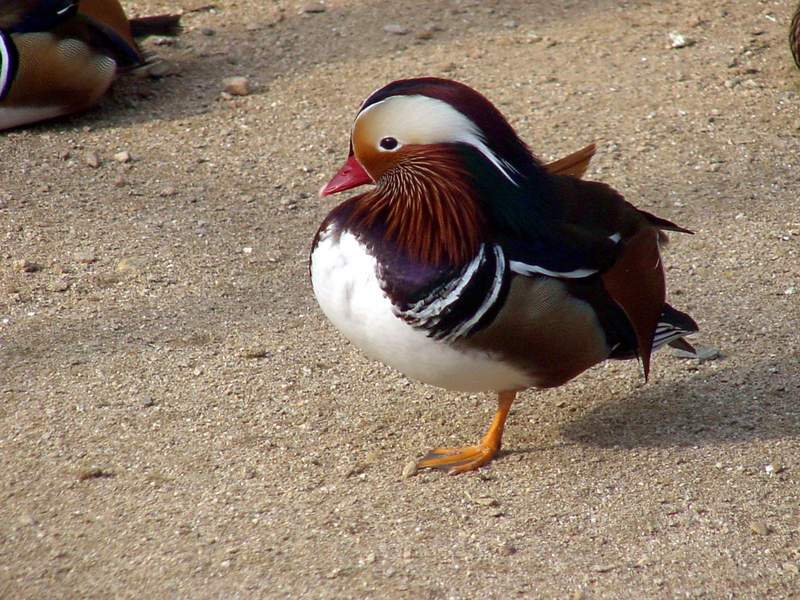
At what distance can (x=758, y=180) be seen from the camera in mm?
4805

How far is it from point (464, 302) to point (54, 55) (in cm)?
294

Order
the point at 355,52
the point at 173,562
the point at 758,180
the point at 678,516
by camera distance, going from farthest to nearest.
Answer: the point at 355,52, the point at 758,180, the point at 678,516, the point at 173,562

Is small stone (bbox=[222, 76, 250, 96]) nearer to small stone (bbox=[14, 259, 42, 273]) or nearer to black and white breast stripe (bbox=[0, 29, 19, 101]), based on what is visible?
black and white breast stripe (bbox=[0, 29, 19, 101])

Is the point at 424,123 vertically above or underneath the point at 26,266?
above

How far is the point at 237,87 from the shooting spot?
5.42 metres

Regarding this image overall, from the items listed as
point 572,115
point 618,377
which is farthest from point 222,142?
point 618,377

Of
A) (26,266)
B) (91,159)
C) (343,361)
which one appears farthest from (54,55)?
(343,361)

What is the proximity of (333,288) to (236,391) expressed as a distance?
780 millimetres

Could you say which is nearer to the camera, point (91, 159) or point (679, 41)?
point (91, 159)

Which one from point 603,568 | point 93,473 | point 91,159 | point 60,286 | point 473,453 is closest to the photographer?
point 603,568

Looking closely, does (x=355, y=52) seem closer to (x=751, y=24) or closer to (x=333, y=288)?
(x=751, y=24)

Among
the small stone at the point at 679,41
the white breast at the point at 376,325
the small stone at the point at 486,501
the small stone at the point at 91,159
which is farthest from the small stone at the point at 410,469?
the small stone at the point at 679,41

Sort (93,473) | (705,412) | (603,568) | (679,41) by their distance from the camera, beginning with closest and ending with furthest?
(603,568) → (93,473) → (705,412) → (679,41)

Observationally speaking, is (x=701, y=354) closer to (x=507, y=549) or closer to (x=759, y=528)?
(x=759, y=528)
